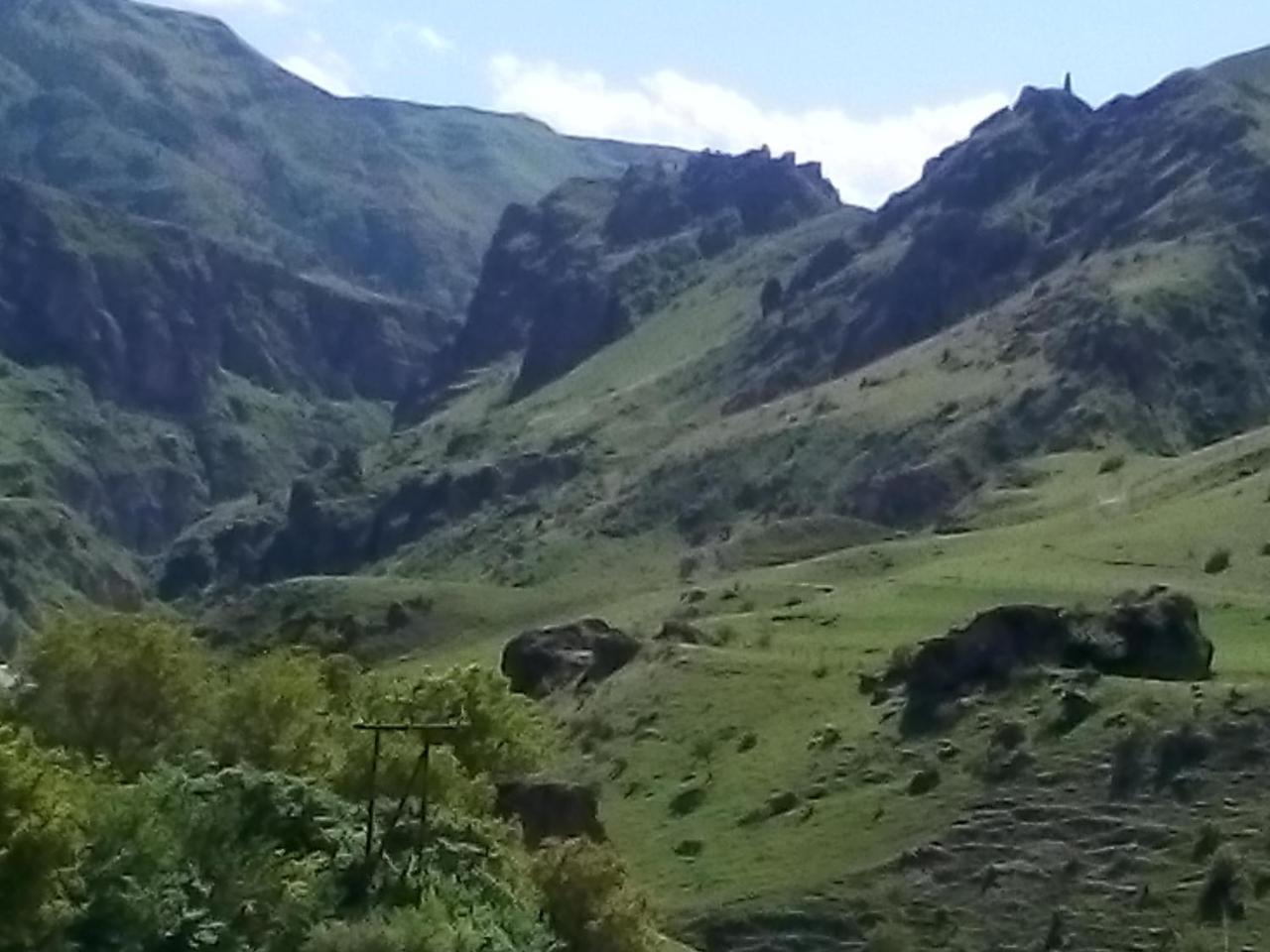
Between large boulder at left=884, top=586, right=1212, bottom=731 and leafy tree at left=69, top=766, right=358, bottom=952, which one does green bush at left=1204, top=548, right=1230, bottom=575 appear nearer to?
large boulder at left=884, top=586, right=1212, bottom=731

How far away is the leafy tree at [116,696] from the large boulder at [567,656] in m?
55.2

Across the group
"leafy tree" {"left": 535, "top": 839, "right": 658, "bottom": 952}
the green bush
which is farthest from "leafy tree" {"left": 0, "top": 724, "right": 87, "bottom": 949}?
the green bush

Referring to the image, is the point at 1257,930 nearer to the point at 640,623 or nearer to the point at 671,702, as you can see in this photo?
the point at 671,702

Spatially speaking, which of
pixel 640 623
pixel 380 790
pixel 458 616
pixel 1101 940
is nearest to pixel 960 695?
pixel 1101 940

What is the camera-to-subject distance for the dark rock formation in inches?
3775

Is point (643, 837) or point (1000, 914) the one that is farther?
point (643, 837)

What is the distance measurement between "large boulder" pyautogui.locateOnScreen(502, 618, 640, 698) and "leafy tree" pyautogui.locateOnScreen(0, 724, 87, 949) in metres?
75.7

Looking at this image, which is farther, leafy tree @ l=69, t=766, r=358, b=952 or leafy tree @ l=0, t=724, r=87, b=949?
leafy tree @ l=69, t=766, r=358, b=952

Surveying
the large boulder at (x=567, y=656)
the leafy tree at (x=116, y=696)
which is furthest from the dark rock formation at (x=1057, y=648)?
the leafy tree at (x=116, y=696)

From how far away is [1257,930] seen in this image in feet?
236

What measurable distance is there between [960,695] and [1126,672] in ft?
26.3

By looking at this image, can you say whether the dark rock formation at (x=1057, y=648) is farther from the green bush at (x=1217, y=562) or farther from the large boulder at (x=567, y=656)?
the green bush at (x=1217, y=562)

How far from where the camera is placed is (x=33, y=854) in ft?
160

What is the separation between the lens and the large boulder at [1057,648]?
95875mm
